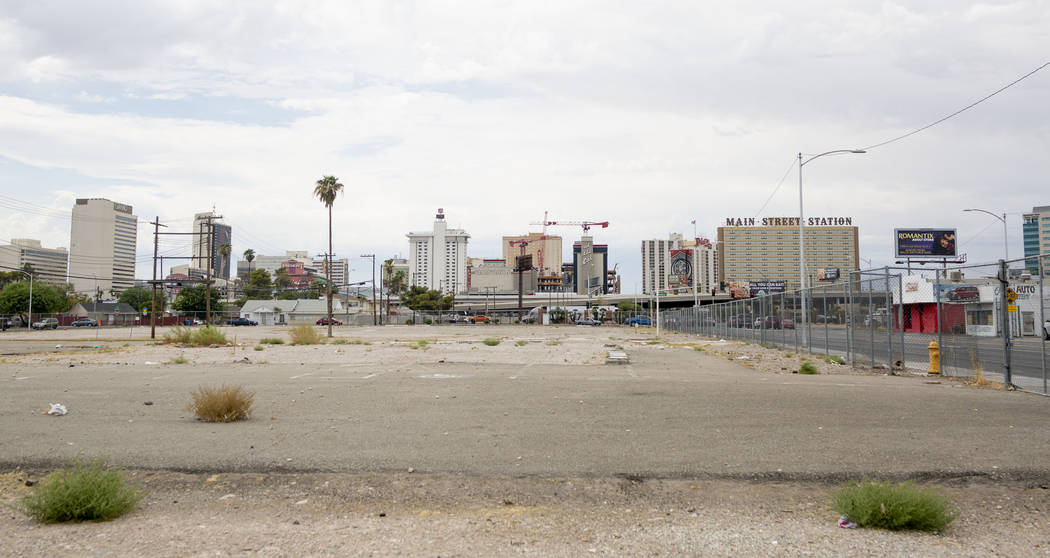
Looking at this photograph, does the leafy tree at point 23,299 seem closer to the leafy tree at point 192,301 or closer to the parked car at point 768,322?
the leafy tree at point 192,301

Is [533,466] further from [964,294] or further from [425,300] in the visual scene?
[425,300]

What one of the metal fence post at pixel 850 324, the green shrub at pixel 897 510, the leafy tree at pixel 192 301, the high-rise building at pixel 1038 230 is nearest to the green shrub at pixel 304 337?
the metal fence post at pixel 850 324

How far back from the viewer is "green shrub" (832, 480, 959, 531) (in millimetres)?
4887

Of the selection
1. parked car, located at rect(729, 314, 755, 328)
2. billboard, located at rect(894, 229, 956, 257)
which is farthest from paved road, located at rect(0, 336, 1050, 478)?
billboard, located at rect(894, 229, 956, 257)

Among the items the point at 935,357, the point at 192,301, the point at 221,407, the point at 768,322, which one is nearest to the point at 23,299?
the point at 192,301

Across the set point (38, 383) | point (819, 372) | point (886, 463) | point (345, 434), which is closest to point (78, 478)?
point (345, 434)

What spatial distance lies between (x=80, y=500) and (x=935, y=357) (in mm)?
16704

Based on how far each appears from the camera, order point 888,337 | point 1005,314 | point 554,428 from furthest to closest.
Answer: point 888,337 < point 1005,314 < point 554,428

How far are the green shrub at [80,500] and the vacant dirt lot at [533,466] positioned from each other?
0.12 metres

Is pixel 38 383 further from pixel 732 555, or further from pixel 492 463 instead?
pixel 732 555

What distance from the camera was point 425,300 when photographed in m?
160

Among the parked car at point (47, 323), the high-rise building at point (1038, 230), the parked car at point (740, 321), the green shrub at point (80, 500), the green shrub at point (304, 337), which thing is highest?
the high-rise building at point (1038, 230)

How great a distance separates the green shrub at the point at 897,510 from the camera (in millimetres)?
4887

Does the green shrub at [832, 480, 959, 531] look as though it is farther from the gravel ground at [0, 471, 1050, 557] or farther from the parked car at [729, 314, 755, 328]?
the parked car at [729, 314, 755, 328]
